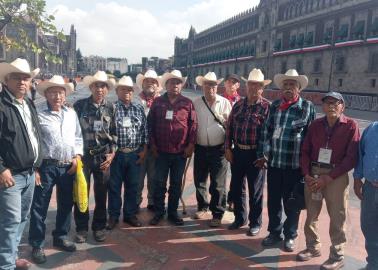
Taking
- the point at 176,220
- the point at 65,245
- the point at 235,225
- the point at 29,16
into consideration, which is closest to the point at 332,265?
the point at 235,225

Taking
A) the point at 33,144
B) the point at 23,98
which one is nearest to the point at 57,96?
the point at 23,98

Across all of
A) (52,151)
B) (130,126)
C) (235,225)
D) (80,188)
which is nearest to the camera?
(52,151)

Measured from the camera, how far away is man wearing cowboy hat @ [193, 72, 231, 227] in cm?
498

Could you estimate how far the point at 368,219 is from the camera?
11.2 feet

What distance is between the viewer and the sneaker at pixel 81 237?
Result: 427 cm

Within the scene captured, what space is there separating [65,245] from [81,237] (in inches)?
11.1

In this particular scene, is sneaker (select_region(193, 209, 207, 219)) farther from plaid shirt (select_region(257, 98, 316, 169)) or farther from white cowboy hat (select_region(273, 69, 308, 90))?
white cowboy hat (select_region(273, 69, 308, 90))

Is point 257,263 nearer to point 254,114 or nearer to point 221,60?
point 254,114

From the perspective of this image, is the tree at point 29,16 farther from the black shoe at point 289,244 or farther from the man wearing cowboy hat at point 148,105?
A: the black shoe at point 289,244

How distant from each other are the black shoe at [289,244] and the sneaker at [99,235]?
7.47 feet

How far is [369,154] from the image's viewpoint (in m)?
3.39

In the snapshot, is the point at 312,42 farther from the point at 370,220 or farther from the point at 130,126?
the point at 370,220

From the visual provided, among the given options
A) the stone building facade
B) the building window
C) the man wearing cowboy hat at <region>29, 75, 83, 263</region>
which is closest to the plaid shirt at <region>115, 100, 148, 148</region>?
the man wearing cowboy hat at <region>29, 75, 83, 263</region>

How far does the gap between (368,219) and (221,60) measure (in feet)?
236
